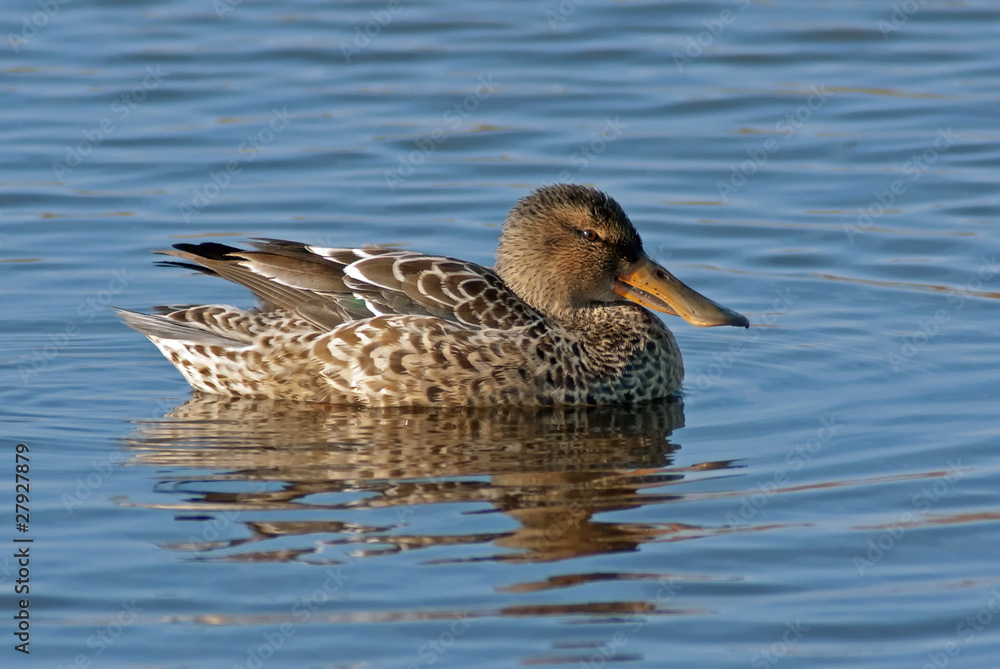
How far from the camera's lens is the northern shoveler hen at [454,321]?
9.02 metres

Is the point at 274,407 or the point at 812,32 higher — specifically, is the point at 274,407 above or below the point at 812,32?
below

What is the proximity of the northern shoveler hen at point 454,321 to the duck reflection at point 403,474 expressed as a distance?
14 centimetres

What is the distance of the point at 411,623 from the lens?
627 cm

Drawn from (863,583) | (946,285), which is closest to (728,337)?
(946,285)

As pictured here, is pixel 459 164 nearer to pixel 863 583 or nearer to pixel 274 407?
pixel 274 407

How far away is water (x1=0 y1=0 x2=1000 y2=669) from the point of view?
644cm

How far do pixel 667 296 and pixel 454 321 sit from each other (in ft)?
4.08

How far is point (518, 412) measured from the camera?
9023 mm

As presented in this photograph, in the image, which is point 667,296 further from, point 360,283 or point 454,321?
point 360,283

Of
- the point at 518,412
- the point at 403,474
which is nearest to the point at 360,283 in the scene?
the point at 518,412

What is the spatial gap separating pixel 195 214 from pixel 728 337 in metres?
3.96

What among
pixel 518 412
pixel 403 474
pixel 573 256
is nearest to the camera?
pixel 403 474

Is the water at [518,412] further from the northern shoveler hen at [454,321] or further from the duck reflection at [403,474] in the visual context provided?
the northern shoveler hen at [454,321]

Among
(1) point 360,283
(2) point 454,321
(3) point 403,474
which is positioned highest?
(1) point 360,283
